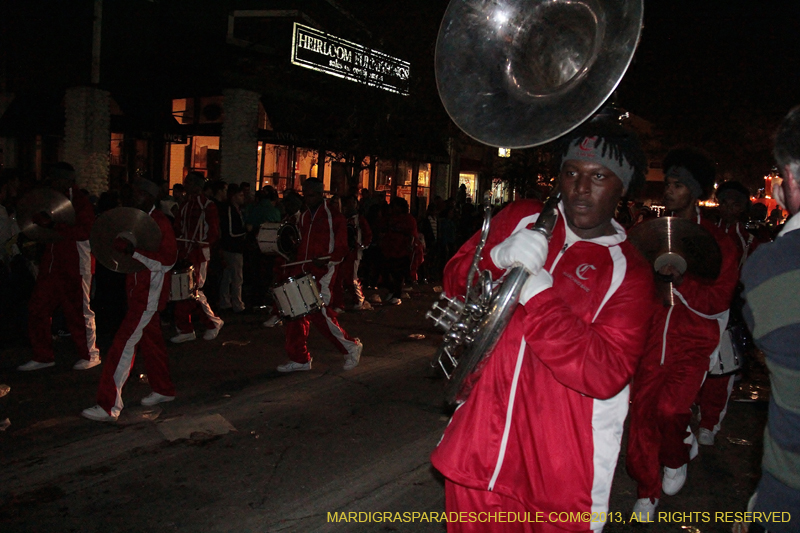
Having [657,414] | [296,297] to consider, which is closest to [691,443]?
[657,414]

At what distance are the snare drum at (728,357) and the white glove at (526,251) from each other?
3727 mm

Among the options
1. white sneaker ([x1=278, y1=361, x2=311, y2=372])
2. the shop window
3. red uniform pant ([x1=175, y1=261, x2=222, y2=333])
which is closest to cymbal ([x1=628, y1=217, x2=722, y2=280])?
white sneaker ([x1=278, y1=361, x2=311, y2=372])

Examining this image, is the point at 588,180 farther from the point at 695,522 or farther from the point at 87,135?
the point at 87,135

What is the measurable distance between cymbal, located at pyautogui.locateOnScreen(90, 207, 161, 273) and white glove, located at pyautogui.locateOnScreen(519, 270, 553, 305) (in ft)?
13.6

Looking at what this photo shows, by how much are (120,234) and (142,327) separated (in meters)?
0.81

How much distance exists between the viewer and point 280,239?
7.41 m

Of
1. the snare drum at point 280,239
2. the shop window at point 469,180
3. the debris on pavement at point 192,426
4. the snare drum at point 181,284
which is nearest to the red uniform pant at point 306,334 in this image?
the snare drum at point 280,239

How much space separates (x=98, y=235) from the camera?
5.26 metres

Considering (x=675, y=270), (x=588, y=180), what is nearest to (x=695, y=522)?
(x=675, y=270)

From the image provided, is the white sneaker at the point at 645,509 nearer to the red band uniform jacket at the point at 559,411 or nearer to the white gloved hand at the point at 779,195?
the red band uniform jacket at the point at 559,411

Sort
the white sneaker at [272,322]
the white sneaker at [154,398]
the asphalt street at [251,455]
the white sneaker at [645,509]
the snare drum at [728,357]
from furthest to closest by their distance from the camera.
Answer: the white sneaker at [272,322], the white sneaker at [154,398], the snare drum at [728,357], the white sneaker at [645,509], the asphalt street at [251,455]

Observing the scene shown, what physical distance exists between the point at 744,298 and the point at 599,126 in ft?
2.86

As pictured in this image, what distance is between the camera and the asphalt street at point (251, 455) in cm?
387

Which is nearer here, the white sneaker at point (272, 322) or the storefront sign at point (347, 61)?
the white sneaker at point (272, 322)
